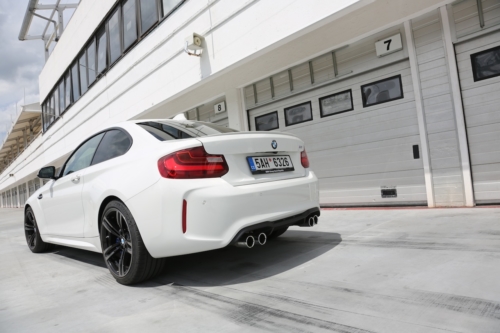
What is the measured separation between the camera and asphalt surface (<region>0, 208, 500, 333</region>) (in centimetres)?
175

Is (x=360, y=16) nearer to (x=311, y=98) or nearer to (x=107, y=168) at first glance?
(x=311, y=98)

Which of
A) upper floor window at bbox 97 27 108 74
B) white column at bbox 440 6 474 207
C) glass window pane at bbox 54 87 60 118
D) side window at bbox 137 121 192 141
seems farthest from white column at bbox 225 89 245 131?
glass window pane at bbox 54 87 60 118

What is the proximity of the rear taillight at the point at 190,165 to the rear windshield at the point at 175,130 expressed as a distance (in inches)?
13.0

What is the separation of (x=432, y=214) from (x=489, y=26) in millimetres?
2622

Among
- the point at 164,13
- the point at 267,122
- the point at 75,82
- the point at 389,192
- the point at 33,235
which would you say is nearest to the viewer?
the point at 33,235

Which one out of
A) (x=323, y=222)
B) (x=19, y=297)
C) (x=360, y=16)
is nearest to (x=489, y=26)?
(x=360, y=16)

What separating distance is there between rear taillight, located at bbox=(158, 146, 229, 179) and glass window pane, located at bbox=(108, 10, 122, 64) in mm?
9992

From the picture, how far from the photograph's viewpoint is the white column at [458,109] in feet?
15.1

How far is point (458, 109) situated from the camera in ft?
15.3

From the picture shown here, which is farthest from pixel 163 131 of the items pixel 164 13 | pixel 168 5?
pixel 164 13

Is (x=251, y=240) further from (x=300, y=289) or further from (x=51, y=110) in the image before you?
(x=51, y=110)

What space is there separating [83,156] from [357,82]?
4501 millimetres

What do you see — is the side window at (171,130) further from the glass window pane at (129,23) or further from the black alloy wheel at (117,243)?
the glass window pane at (129,23)

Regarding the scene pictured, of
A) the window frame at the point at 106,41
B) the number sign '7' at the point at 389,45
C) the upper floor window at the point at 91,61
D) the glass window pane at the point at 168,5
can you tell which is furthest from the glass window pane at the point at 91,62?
the number sign '7' at the point at 389,45
